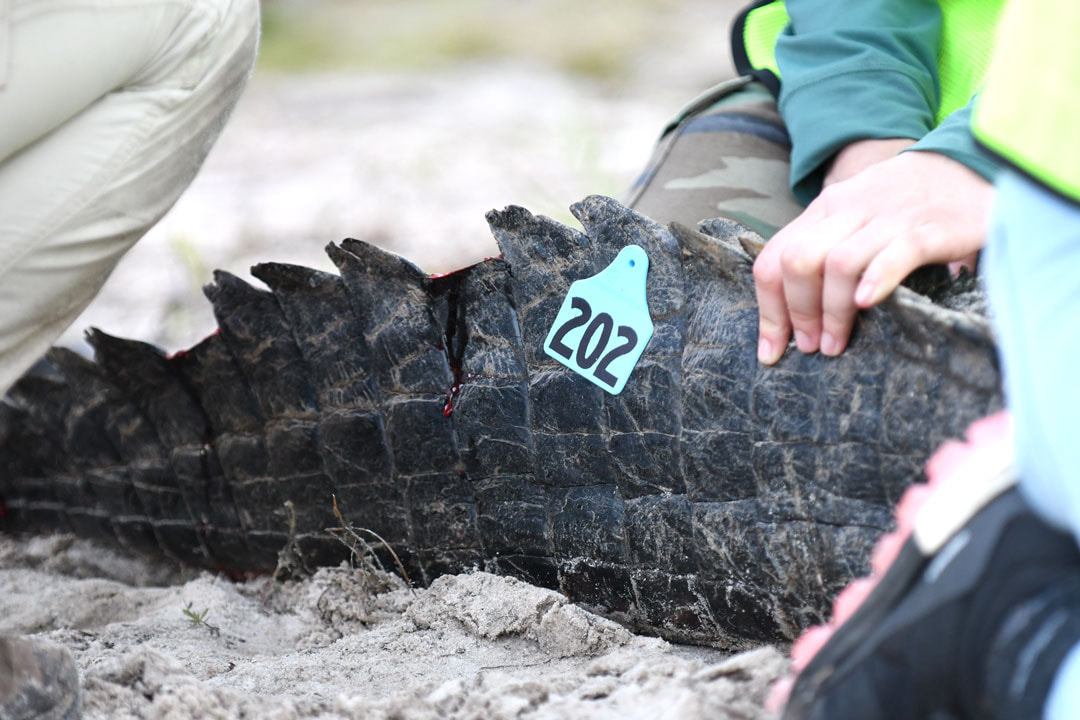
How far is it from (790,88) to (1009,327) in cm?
96

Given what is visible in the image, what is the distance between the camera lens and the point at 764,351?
A: 0.95 metres

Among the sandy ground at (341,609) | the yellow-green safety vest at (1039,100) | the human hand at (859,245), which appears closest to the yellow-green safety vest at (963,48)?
the human hand at (859,245)

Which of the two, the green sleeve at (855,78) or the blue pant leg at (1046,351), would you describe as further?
the green sleeve at (855,78)

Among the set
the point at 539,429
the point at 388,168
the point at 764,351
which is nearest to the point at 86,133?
the point at 539,429

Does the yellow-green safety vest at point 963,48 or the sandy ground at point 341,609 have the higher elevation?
the yellow-green safety vest at point 963,48

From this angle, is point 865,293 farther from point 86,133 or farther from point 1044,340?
point 86,133

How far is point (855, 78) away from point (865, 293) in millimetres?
696

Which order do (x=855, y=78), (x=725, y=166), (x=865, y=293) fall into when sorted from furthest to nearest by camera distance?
(x=725, y=166) → (x=855, y=78) → (x=865, y=293)

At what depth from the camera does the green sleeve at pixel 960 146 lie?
Answer: 975 millimetres

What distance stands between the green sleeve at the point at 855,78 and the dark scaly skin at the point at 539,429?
1.38 ft

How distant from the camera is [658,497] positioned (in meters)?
1.06

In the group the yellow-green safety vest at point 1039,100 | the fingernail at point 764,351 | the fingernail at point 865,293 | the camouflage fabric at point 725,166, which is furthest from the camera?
the camouflage fabric at point 725,166

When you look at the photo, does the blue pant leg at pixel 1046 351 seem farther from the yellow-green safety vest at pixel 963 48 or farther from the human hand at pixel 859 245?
the yellow-green safety vest at pixel 963 48

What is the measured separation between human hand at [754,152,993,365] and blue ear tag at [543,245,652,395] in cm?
15
